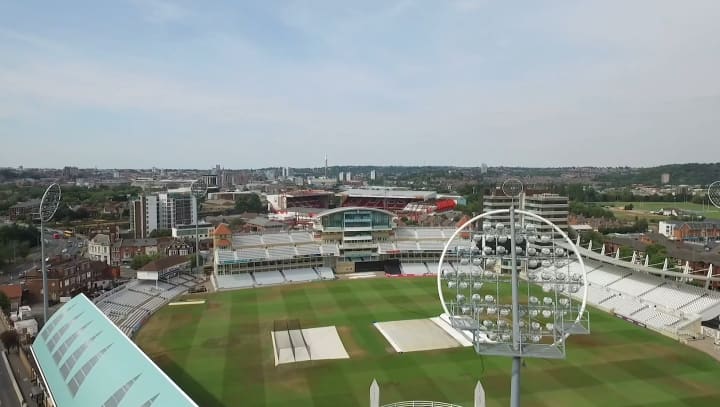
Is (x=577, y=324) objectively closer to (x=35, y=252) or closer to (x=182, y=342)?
(x=182, y=342)

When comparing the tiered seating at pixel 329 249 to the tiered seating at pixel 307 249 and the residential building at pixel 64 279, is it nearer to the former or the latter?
the tiered seating at pixel 307 249

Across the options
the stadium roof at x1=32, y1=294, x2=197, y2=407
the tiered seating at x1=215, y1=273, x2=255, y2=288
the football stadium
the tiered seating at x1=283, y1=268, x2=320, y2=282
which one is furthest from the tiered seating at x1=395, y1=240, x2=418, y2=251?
the stadium roof at x1=32, y1=294, x2=197, y2=407

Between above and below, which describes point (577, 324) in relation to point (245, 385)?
above

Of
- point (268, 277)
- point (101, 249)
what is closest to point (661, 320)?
point (268, 277)

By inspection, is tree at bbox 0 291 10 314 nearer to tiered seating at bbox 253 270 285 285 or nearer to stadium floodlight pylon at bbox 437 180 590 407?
tiered seating at bbox 253 270 285 285

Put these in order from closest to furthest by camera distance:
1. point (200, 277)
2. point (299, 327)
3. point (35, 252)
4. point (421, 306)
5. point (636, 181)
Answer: point (299, 327), point (421, 306), point (200, 277), point (35, 252), point (636, 181)

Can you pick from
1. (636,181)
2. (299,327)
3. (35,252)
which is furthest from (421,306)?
(636,181)
